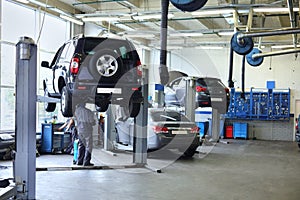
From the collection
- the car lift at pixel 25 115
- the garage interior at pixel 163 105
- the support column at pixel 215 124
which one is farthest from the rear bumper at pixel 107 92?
the support column at pixel 215 124

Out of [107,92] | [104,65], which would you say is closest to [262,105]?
[104,65]

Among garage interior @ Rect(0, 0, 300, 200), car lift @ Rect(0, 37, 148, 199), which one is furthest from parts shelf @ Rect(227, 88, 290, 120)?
car lift @ Rect(0, 37, 148, 199)

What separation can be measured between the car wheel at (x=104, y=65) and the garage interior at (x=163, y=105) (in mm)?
527

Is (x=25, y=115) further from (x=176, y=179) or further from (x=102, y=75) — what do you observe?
(x=176, y=179)

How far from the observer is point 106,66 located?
182 inches

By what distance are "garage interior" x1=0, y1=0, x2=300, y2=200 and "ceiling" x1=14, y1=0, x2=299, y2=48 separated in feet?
0.15

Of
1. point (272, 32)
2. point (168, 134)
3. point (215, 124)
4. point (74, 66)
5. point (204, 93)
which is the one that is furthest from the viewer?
point (215, 124)

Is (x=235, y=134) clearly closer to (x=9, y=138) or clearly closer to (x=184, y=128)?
(x=184, y=128)

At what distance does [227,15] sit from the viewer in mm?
10586

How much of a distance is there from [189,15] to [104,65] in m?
7.14

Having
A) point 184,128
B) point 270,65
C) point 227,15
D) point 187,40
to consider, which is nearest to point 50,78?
point 184,128

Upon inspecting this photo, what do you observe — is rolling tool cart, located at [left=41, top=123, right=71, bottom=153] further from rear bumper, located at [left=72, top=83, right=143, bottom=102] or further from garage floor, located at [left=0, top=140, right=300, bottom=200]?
rear bumper, located at [left=72, top=83, right=143, bottom=102]

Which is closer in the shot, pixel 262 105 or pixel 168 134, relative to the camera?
pixel 168 134

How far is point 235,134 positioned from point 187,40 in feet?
14.4
